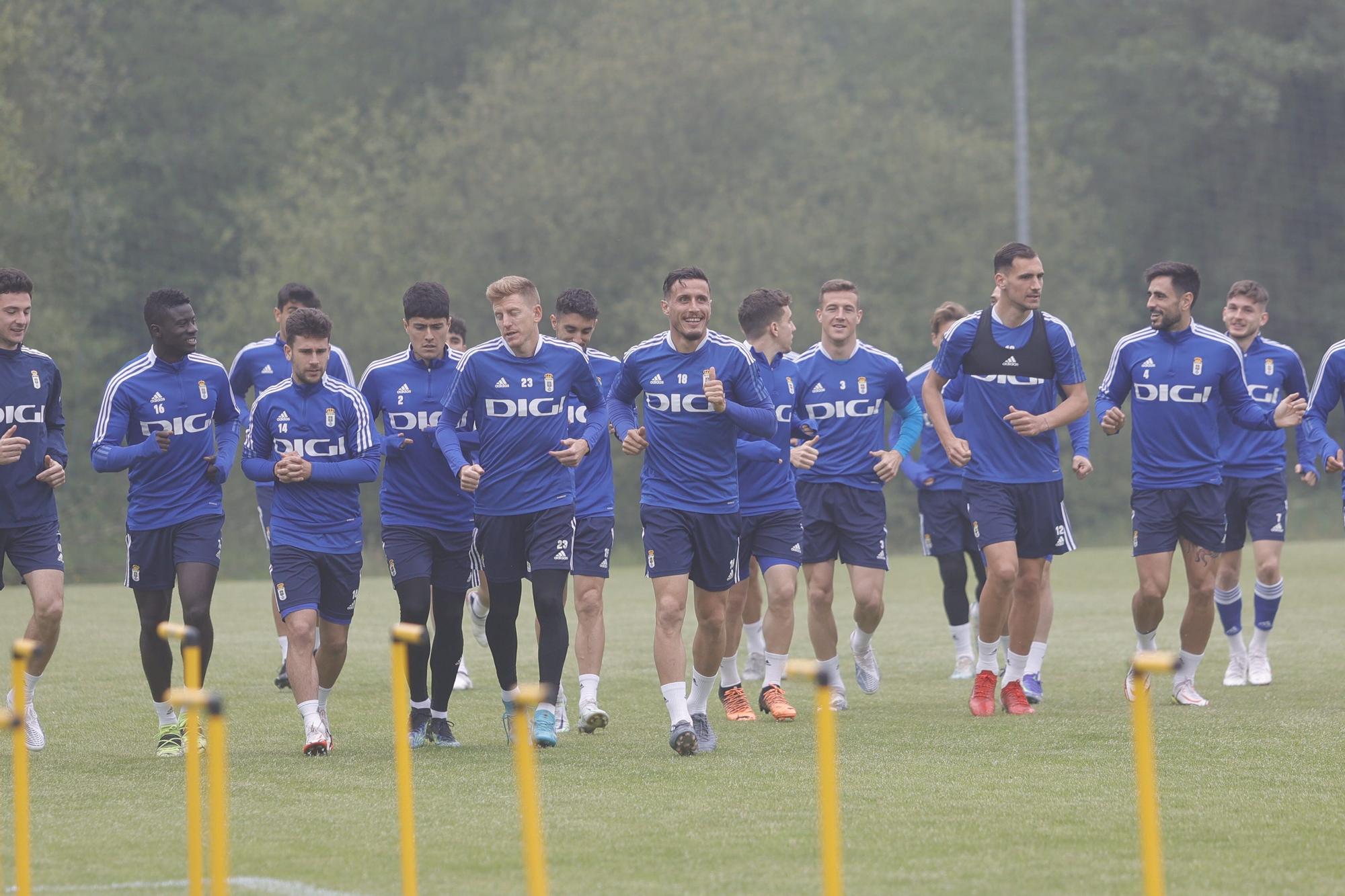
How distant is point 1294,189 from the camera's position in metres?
43.0

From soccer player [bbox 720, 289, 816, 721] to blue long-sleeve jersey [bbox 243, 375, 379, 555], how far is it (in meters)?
2.14

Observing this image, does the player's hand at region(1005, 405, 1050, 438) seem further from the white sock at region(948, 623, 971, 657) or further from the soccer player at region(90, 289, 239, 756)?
the soccer player at region(90, 289, 239, 756)

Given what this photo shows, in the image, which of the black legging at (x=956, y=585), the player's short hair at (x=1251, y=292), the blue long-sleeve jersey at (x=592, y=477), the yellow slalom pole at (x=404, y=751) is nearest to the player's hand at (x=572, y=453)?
the blue long-sleeve jersey at (x=592, y=477)

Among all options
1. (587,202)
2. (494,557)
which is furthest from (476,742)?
(587,202)

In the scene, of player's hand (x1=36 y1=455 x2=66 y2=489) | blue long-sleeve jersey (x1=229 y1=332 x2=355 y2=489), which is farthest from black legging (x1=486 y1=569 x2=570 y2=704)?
blue long-sleeve jersey (x1=229 y1=332 x2=355 y2=489)

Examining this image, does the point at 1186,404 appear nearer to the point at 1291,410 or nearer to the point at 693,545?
the point at 1291,410

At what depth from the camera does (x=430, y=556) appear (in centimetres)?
903

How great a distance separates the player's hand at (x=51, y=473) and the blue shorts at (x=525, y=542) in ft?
7.14

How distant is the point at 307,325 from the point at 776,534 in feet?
9.54

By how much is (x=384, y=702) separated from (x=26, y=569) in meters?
2.69

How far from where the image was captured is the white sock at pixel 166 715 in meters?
8.98

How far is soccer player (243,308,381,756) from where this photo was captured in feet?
28.2

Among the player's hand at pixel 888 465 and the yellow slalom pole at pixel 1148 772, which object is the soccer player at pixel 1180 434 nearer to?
the player's hand at pixel 888 465

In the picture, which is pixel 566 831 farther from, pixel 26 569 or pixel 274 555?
pixel 26 569
